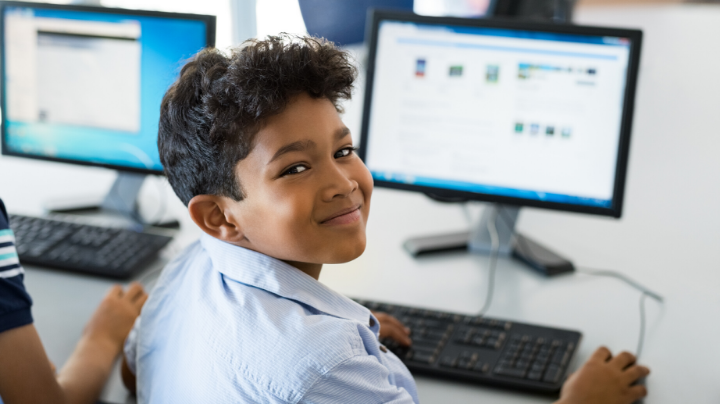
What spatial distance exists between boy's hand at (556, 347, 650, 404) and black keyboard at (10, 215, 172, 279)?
2.43ft

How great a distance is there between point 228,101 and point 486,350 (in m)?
0.49

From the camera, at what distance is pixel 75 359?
889 millimetres

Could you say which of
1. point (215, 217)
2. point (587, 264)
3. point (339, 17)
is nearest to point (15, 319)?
point (215, 217)

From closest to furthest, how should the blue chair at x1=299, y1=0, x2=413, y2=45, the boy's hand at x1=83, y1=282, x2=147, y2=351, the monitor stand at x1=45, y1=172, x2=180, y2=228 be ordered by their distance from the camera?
the boy's hand at x1=83, y1=282, x2=147, y2=351 → the monitor stand at x1=45, y1=172, x2=180, y2=228 → the blue chair at x1=299, y1=0, x2=413, y2=45

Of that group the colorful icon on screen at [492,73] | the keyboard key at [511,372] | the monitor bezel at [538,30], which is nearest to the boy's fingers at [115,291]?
the monitor bezel at [538,30]

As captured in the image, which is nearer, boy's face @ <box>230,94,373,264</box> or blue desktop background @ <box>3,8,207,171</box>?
boy's face @ <box>230,94,373,264</box>

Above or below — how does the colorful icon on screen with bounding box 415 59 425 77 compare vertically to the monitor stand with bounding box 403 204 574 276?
above

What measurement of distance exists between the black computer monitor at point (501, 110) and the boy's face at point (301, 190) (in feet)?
1.50

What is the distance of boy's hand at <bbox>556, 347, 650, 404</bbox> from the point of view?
82 centimetres

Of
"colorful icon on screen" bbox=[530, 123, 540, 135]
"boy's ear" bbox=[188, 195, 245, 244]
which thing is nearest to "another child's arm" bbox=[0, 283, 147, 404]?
"boy's ear" bbox=[188, 195, 245, 244]

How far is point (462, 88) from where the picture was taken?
117 cm

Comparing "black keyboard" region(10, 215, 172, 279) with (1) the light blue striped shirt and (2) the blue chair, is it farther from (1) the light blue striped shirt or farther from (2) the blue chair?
(2) the blue chair

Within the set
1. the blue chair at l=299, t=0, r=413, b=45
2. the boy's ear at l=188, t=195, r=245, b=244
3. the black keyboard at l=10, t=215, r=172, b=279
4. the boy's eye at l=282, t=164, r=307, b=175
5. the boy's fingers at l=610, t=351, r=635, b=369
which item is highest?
the blue chair at l=299, t=0, r=413, b=45

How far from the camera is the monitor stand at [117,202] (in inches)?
55.8
